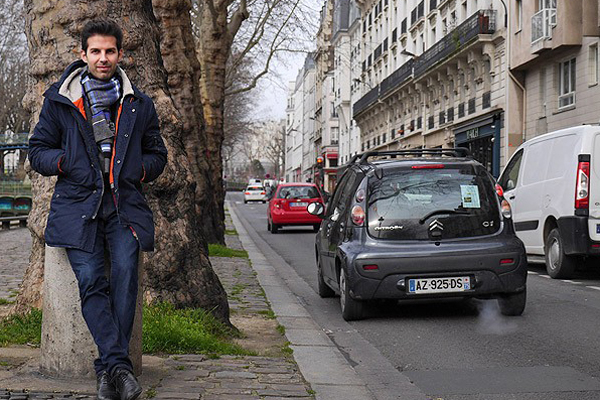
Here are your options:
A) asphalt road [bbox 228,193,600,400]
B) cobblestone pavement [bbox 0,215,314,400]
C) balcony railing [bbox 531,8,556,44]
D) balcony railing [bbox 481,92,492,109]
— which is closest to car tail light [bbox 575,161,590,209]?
asphalt road [bbox 228,193,600,400]

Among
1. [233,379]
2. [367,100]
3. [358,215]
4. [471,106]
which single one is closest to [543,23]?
[471,106]

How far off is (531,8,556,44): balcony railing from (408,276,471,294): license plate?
24.9 metres

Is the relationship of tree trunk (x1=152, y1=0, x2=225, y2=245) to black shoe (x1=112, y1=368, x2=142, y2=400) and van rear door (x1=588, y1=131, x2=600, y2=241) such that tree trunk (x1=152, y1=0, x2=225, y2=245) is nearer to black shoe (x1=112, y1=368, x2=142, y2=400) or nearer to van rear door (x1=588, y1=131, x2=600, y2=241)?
van rear door (x1=588, y1=131, x2=600, y2=241)

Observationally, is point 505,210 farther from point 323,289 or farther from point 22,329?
point 22,329

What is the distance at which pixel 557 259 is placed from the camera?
14.1 meters

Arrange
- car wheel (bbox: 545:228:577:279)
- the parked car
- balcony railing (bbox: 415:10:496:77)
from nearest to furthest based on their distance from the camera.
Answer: car wheel (bbox: 545:228:577:279) → balcony railing (bbox: 415:10:496:77) → the parked car

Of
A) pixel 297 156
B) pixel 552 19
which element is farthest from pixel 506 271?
pixel 297 156

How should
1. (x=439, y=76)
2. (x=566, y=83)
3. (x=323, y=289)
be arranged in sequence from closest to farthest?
(x=323, y=289)
(x=566, y=83)
(x=439, y=76)

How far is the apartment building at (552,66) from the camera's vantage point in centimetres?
3083

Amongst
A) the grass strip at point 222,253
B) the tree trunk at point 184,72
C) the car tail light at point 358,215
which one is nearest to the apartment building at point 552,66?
the grass strip at point 222,253

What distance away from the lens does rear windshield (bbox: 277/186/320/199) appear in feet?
106

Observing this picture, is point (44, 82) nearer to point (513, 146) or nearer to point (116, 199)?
point (116, 199)

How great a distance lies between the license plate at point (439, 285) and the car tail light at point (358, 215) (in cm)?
77

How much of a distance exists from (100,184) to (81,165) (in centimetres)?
13
